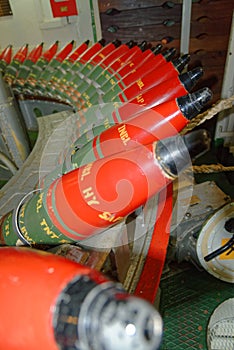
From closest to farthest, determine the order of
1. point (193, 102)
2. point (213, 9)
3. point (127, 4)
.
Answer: point (193, 102) < point (213, 9) < point (127, 4)

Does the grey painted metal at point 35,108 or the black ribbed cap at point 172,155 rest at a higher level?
the black ribbed cap at point 172,155

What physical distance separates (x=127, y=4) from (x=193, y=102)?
3.11 m

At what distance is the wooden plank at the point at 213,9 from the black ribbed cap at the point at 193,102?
2.95 m

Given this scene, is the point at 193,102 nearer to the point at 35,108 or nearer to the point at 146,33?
the point at 35,108

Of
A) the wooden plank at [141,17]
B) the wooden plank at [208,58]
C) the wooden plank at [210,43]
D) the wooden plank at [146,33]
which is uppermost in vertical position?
the wooden plank at [141,17]

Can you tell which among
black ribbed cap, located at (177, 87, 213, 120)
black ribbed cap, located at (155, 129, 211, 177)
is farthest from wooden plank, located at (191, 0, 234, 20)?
black ribbed cap, located at (155, 129, 211, 177)

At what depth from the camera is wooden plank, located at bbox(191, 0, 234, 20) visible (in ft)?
10.7

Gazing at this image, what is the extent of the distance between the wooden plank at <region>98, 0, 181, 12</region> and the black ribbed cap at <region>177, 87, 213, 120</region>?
9.84 feet

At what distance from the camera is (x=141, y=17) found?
3508mm

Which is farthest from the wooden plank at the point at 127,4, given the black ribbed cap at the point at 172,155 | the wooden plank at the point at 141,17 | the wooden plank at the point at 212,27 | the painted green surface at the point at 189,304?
Answer: the black ribbed cap at the point at 172,155

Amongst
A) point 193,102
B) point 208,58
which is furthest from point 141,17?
point 193,102

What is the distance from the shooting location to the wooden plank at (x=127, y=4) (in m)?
3.36

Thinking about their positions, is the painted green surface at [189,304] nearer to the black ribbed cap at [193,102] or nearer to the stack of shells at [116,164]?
the stack of shells at [116,164]

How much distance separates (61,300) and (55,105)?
3.11m
